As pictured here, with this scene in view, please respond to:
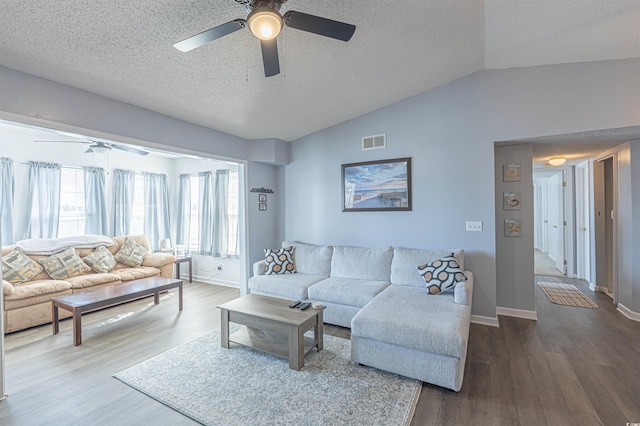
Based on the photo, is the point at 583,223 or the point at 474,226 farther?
the point at 583,223

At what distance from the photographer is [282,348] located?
275cm

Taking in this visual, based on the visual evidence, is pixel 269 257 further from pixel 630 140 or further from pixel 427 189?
pixel 630 140

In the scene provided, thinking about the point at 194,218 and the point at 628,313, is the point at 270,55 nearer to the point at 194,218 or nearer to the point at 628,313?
the point at 194,218

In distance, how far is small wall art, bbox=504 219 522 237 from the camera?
3.79 meters

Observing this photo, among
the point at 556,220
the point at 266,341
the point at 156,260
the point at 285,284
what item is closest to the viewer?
the point at 266,341

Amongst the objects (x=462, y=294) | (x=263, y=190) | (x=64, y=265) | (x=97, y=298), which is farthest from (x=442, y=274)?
(x=64, y=265)

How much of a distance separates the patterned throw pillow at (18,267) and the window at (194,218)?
2412mm

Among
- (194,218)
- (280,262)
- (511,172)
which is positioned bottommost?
(280,262)

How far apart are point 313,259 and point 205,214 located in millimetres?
2681

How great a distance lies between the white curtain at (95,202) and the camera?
16.5 ft

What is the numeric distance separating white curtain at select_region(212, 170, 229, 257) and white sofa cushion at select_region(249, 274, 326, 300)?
1741mm

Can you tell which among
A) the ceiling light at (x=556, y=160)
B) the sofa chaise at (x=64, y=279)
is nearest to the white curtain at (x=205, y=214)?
the sofa chaise at (x=64, y=279)

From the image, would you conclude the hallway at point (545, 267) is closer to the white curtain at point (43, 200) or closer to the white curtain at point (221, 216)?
the white curtain at point (221, 216)

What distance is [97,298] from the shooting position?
338cm
